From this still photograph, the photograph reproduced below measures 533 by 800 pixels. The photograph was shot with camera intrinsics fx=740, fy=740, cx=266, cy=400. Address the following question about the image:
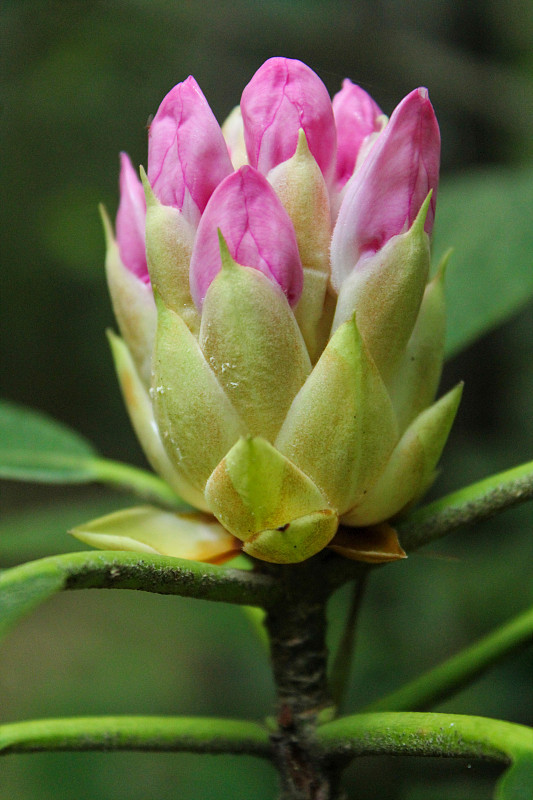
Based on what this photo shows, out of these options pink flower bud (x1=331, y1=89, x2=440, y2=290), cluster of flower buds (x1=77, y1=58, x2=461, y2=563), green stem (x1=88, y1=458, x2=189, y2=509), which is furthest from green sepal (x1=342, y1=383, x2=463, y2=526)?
green stem (x1=88, y1=458, x2=189, y2=509)

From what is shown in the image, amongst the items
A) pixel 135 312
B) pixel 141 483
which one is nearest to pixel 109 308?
pixel 141 483

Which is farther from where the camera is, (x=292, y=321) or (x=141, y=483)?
(x=141, y=483)

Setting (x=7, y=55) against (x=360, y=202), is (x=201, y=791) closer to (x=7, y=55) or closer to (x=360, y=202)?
(x=360, y=202)

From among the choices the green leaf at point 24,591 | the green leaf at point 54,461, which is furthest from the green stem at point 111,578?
the green leaf at point 54,461

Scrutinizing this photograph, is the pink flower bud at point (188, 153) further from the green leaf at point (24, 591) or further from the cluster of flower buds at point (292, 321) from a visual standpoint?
the green leaf at point (24, 591)

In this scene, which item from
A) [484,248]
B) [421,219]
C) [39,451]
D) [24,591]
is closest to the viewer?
[24,591]

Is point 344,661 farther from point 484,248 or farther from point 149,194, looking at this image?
point 484,248

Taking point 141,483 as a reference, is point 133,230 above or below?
above
